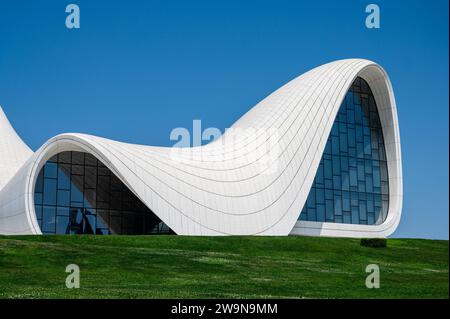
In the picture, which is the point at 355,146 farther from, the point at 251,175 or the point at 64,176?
the point at 64,176

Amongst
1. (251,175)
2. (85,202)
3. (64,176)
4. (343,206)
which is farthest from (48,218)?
(343,206)

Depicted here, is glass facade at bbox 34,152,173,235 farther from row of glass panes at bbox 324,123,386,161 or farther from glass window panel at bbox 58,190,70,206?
row of glass panes at bbox 324,123,386,161

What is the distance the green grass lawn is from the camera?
2316 centimetres

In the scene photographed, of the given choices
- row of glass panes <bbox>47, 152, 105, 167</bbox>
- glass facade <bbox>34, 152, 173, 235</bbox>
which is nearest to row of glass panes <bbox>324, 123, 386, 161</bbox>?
glass facade <bbox>34, 152, 173, 235</bbox>

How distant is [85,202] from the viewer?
138 feet

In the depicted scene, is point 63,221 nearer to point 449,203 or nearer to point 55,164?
point 55,164

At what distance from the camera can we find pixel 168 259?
98.4 ft

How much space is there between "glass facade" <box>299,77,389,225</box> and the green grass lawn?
Result: 9517 mm

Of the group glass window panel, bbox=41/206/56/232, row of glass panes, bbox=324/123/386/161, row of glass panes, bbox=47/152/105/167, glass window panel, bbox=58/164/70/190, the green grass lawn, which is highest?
row of glass panes, bbox=324/123/386/161

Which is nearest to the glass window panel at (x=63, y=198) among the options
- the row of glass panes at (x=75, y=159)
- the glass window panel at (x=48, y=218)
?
the glass window panel at (x=48, y=218)

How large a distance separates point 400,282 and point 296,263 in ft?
15.5

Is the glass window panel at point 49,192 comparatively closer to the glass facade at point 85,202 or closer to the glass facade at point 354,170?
the glass facade at point 85,202

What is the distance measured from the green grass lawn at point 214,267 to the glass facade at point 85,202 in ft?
22.2
